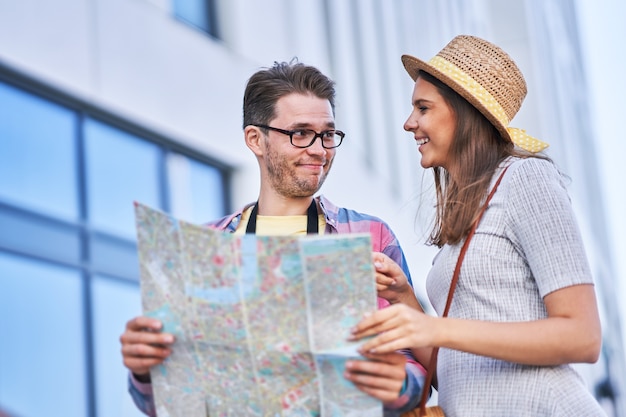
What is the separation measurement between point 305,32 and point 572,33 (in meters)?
21.1

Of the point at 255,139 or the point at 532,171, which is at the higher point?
the point at 255,139

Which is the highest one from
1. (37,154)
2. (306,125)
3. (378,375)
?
(37,154)

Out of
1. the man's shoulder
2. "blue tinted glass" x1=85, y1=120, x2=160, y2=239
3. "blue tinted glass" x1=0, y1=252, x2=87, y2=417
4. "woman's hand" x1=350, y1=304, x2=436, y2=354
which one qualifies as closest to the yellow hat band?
the man's shoulder

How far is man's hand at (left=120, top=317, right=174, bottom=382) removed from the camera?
8.39 feet

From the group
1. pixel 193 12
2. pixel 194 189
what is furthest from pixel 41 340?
pixel 193 12

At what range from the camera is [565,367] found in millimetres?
2613

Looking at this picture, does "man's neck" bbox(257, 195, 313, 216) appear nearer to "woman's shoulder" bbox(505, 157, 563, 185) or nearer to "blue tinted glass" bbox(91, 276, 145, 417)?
"woman's shoulder" bbox(505, 157, 563, 185)

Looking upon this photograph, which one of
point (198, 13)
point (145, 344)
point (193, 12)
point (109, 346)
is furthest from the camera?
point (198, 13)

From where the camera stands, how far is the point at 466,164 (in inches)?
113

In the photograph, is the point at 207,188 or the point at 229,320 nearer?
the point at 229,320

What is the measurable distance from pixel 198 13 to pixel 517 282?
7611mm

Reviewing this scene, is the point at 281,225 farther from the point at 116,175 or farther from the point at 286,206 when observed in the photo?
the point at 116,175

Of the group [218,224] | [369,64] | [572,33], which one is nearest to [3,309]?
[218,224]

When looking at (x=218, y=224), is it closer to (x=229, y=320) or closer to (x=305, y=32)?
(x=229, y=320)
